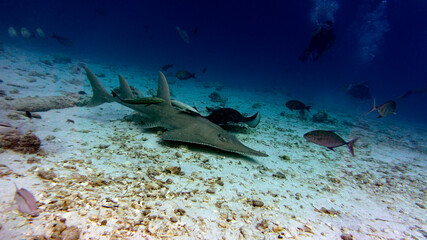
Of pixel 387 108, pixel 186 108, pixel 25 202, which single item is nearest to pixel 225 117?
pixel 186 108

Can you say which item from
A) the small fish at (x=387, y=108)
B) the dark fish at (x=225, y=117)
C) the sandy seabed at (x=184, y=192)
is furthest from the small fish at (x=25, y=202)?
the small fish at (x=387, y=108)

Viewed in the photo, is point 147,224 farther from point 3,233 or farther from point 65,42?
point 65,42

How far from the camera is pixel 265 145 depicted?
15.1 feet

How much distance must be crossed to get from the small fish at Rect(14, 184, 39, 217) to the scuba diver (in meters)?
19.2

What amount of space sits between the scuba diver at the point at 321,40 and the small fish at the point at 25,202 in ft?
62.8

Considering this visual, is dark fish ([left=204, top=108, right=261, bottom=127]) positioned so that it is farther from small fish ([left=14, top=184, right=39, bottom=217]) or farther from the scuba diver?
the scuba diver

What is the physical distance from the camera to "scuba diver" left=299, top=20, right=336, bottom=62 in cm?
1466

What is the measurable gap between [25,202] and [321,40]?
19.7 metres

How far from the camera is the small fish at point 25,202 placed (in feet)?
4.38

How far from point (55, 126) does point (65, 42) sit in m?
16.6

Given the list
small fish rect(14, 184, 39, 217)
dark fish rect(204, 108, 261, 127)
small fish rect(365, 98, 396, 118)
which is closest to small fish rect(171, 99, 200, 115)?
dark fish rect(204, 108, 261, 127)

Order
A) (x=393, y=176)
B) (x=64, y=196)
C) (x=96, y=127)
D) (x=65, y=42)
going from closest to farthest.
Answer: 1. (x=64, y=196)
2. (x=393, y=176)
3. (x=96, y=127)
4. (x=65, y=42)

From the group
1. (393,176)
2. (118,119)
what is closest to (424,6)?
(393,176)

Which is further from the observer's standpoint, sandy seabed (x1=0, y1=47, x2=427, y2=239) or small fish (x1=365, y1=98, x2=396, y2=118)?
small fish (x1=365, y1=98, x2=396, y2=118)
